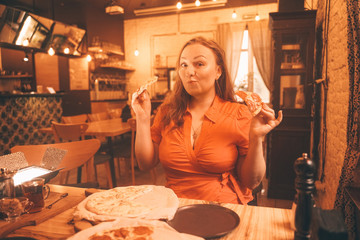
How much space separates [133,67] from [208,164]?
7782 millimetres

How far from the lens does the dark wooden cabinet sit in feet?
11.1

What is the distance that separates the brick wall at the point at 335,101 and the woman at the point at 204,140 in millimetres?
Answer: 1132

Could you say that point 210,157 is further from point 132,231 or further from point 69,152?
point 69,152

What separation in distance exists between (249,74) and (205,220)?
6962 mm

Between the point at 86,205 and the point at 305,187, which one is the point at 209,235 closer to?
the point at 305,187

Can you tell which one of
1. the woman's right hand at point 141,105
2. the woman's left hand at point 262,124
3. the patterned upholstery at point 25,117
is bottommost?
the patterned upholstery at point 25,117

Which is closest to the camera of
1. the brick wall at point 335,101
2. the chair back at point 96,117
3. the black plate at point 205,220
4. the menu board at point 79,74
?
the black plate at point 205,220

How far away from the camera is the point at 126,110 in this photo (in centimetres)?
499

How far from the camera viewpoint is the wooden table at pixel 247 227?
2.78 feet

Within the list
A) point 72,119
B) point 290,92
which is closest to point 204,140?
point 290,92

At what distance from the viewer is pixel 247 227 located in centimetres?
90

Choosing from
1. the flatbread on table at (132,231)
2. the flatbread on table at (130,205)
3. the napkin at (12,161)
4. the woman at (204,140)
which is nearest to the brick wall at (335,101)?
the woman at (204,140)

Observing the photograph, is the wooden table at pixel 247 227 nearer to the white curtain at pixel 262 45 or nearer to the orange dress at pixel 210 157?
the orange dress at pixel 210 157

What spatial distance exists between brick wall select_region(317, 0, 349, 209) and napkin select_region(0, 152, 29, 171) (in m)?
2.24
